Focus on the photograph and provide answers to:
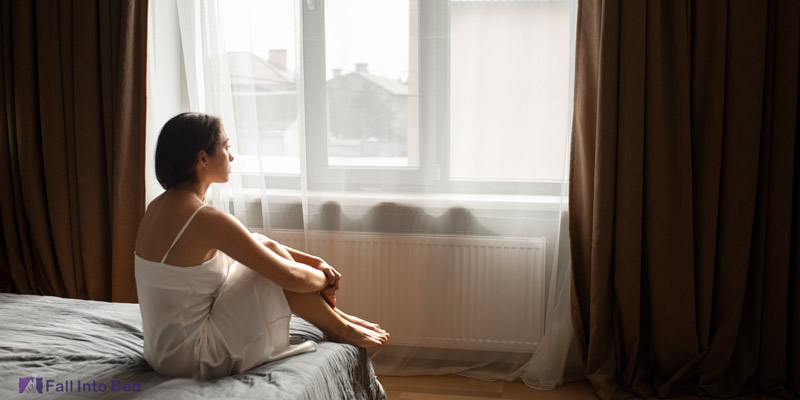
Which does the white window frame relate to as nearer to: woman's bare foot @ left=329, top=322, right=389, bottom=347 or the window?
the window

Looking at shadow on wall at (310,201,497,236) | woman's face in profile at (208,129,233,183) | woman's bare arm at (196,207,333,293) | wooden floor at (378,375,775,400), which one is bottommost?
wooden floor at (378,375,775,400)

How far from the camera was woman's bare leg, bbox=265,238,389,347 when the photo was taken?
5.82 ft

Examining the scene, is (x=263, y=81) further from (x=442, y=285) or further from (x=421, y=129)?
(x=442, y=285)

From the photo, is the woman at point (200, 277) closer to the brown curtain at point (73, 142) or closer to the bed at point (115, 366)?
the bed at point (115, 366)

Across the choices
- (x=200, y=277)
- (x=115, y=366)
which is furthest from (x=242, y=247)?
(x=115, y=366)

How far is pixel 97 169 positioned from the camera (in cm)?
280

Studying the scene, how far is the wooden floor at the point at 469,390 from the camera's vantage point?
247 cm

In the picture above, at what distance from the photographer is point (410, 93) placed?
8.62 feet

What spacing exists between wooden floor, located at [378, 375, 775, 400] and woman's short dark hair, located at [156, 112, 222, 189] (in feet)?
4.34

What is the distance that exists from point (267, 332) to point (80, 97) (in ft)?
5.73

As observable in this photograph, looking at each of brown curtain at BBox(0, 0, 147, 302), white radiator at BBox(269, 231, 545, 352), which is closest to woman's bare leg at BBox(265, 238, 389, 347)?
white radiator at BBox(269, 231, 545, 352)

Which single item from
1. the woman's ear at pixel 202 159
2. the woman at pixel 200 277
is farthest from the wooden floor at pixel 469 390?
the woman's ear at pixel 202 159

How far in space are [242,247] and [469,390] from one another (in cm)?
132

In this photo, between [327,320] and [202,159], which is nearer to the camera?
[202,159]
